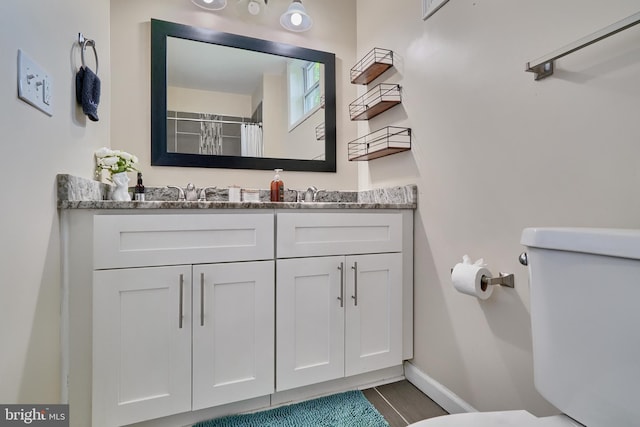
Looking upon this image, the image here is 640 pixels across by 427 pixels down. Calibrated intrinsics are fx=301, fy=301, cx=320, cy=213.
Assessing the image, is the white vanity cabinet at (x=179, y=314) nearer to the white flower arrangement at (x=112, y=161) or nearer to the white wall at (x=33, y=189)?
the white wall at (x=33, y=189)

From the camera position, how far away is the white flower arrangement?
1324 millimetres

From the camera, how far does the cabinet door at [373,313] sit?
1.36 meters

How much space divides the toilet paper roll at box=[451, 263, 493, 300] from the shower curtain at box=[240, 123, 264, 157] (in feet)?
4.15

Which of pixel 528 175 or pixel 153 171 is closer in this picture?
pixel 528 175

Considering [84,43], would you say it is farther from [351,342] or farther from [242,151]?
[351,342]

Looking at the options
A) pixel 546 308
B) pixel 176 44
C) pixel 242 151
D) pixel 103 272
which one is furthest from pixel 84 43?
pixel 546 308

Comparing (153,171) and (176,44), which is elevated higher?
(176,44)

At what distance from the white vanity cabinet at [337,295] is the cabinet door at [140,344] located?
0.37m

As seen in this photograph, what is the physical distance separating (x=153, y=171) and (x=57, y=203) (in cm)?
65

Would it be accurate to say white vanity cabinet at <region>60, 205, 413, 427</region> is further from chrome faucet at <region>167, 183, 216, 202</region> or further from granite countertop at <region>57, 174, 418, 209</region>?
chrome faucet at <region>167, 183, 216, 202</region>

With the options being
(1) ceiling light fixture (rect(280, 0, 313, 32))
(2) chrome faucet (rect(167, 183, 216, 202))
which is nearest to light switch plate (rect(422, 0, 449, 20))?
(1) ceiling light fixture (rect(280, 0, 313, 32))

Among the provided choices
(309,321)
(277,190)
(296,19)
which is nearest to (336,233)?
(309,321)

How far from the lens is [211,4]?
5.49ft

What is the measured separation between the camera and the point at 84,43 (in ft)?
3.92
